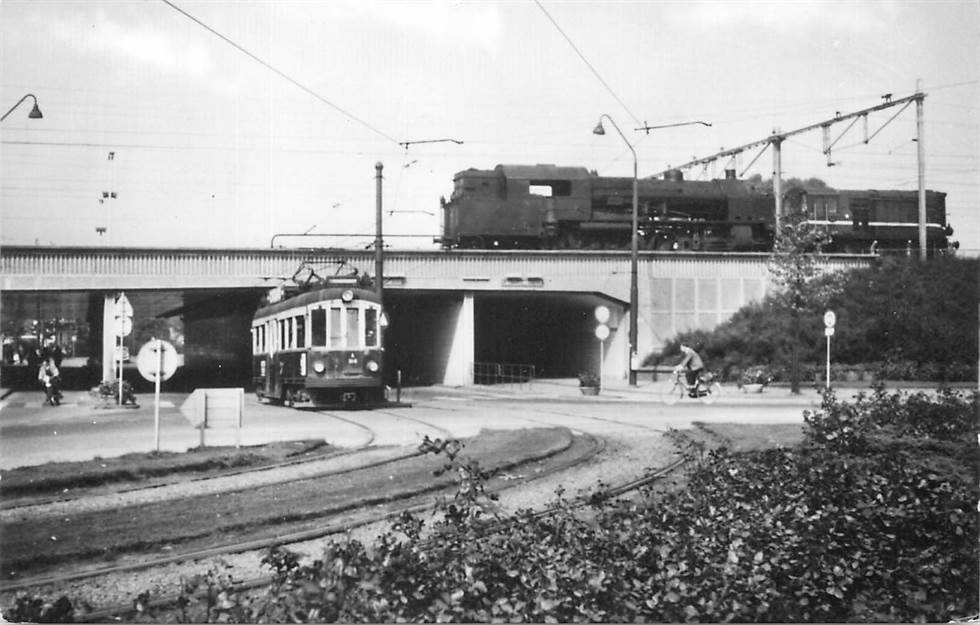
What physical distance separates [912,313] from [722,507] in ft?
68.6

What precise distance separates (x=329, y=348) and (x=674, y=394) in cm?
1056

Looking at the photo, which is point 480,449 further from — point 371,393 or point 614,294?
point 614,294

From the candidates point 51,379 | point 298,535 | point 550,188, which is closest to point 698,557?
point 298,535

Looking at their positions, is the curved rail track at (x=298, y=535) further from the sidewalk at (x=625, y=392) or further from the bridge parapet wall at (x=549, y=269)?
the bridge parapet wall at (x=549, y=269)

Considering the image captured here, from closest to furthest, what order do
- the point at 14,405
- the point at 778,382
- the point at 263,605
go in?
the point at 263,605 → the point at 14,405 → the point at 778,382

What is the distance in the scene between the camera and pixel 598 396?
2544 centimetres

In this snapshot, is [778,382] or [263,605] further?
[778,382]

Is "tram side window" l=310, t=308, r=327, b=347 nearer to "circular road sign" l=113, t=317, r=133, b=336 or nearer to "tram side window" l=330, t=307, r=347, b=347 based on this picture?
"tram side window" l=330, t=307, r=347, b=347

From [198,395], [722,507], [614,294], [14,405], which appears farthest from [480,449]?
[614,294]

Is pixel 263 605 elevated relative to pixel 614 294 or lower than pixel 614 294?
lower

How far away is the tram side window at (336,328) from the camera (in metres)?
19.5

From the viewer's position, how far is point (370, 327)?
20188mm

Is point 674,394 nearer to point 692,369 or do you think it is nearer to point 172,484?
point 692,369

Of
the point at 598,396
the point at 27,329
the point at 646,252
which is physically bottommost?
the point at 598,396
